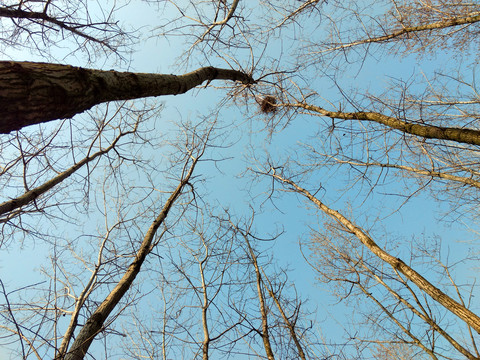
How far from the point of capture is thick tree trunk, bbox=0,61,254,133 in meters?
1.42

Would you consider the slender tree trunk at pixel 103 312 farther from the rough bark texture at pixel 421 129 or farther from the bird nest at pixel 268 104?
the rough bark texture at pixel 421 129

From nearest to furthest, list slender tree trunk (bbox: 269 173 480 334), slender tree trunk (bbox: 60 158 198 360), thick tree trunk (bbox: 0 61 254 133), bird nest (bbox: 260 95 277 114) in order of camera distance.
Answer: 1. thick tree trunk (bbox: 0 61 254 133)
2. slender tree trunk (bbox: 60 158 198 360)
3. slender tree trunk (bbox: 269 173 480 334)
4. bird nest (bbox: 260 95 277 114)

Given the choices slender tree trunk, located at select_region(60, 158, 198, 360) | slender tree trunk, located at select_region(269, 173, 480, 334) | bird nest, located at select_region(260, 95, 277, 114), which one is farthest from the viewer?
bird nest, located at select_region(260, 95, 277, 114)

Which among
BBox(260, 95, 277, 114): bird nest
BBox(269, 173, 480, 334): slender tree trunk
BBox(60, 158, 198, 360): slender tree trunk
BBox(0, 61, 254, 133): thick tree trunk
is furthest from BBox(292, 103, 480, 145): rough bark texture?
BBox(60, 158, 198, 360): slender tree trunk

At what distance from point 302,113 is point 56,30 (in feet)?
13.0

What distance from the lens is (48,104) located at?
156 cm

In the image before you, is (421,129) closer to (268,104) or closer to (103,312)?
(268,104)

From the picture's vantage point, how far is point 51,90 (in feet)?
5.15

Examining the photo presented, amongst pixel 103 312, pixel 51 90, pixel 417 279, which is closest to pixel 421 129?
pixel 417 279

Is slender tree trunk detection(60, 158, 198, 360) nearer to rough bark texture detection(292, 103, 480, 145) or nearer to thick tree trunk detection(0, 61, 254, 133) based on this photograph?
thick tree trunk detection(0, 61, 254, 133)

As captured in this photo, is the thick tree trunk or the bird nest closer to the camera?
the thick tree trunk

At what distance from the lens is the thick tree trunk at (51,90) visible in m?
1.42

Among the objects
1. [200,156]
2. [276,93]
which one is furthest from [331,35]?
[200,156]

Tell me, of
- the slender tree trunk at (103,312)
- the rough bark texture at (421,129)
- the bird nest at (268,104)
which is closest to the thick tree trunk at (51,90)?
the slender tree trunk at (103,312)
